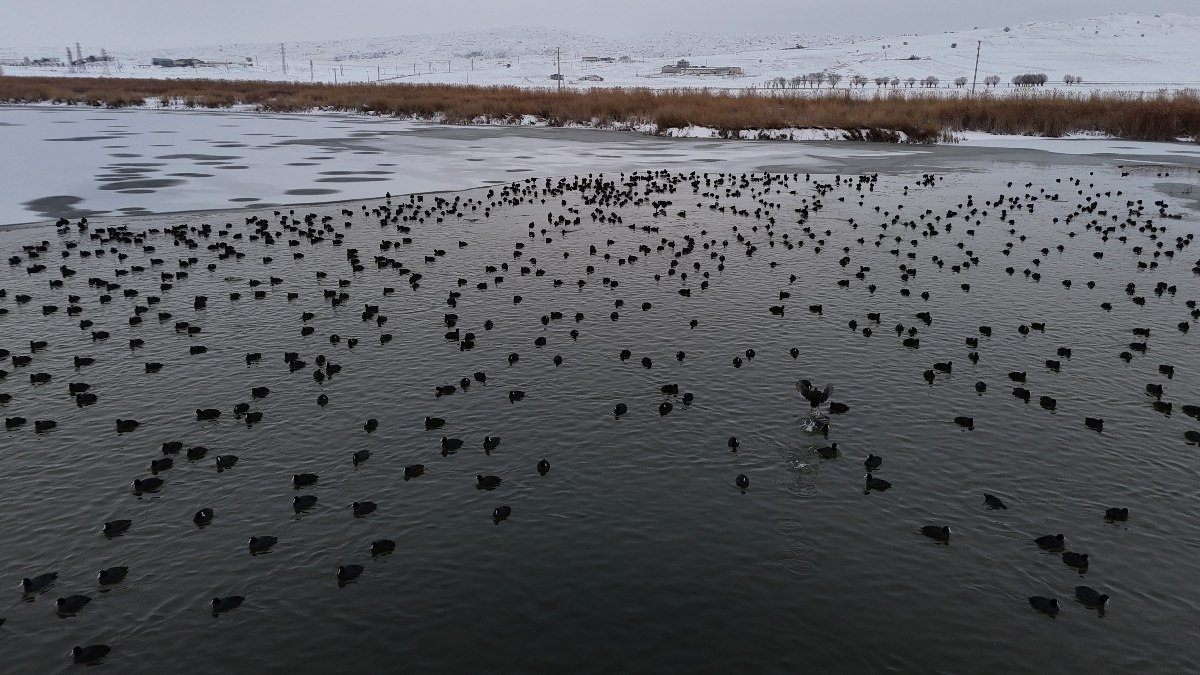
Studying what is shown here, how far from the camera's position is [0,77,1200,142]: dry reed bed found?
195ft

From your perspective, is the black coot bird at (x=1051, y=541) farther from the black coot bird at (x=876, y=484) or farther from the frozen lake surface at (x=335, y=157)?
the frozen lake surface at (x=335, y=157)

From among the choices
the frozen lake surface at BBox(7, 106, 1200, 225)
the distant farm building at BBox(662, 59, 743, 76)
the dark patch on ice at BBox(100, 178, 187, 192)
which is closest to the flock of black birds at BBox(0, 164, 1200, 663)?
the frozen lake surface at BBox(7, 106, 1200, 225)

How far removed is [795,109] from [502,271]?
5159 centimetres

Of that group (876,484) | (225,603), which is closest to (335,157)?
(225,603)

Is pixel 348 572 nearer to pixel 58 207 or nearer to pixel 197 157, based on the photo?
pixel 58 207

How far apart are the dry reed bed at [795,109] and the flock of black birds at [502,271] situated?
26.8 m

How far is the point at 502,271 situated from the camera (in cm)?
2217

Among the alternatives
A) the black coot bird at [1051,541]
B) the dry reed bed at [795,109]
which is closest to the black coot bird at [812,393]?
the black coot bird at [1051,541]

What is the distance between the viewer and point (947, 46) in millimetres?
179250

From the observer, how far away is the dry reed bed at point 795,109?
5941 cm

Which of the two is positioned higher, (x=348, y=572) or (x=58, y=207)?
(x=58, y=207)

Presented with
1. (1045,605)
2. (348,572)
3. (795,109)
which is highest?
(795,109)

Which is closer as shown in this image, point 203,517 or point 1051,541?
point 1051,541

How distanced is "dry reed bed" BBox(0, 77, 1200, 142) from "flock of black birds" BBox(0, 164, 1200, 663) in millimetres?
26762
